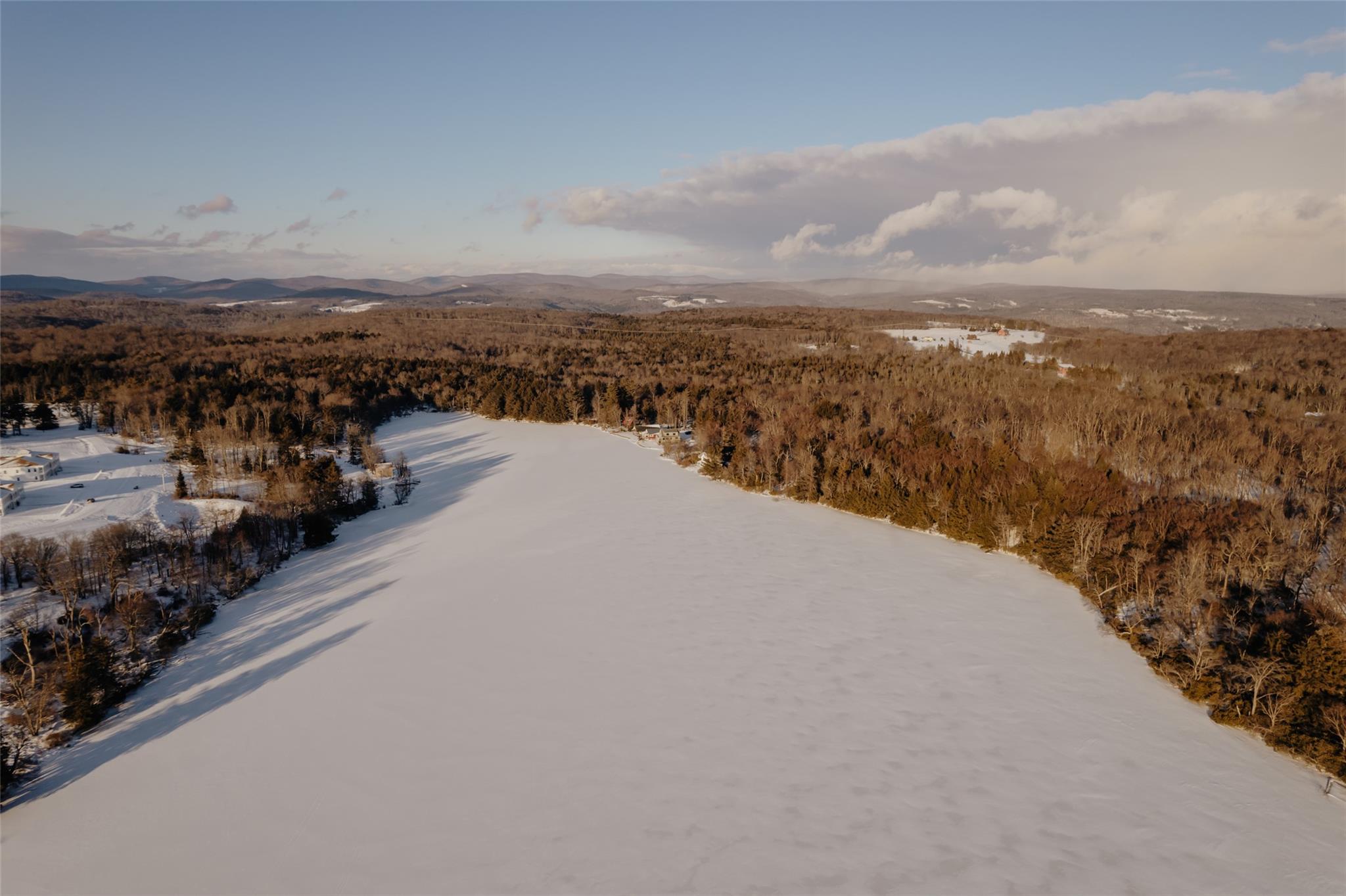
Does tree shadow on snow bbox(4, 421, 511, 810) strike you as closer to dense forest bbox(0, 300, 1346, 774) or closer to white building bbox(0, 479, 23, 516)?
dense forest bbox(0, 300, 1346, 774)

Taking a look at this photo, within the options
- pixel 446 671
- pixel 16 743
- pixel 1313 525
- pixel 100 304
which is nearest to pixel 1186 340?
pixel 1313 525

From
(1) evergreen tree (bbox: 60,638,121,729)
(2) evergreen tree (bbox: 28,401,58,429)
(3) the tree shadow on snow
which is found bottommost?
(3) the tree shadow on snow

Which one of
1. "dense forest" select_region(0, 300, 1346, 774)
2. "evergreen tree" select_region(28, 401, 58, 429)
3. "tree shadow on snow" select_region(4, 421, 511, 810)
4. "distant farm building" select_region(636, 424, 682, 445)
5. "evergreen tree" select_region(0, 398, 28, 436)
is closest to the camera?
"tree shadow on snow" select_region(4, 421, 511, 810)

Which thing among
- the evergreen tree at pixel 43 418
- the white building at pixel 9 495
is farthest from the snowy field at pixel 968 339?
the evergreen tree at pixel 43 418

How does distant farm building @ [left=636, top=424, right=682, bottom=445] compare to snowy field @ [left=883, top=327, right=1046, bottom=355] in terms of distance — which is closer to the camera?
distant farm building @ [left=636, top=424, right=682, bottom=445]

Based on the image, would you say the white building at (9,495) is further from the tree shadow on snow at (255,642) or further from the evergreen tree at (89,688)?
the evergreen tree at (89,688)

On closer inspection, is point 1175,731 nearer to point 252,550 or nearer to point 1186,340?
point 252,550

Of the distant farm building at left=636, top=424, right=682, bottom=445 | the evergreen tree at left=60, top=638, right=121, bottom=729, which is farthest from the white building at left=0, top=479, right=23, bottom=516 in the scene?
the distant farm building at left=636, top=424, right=682, bottom=445

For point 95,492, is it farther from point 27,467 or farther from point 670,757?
point 670,757
